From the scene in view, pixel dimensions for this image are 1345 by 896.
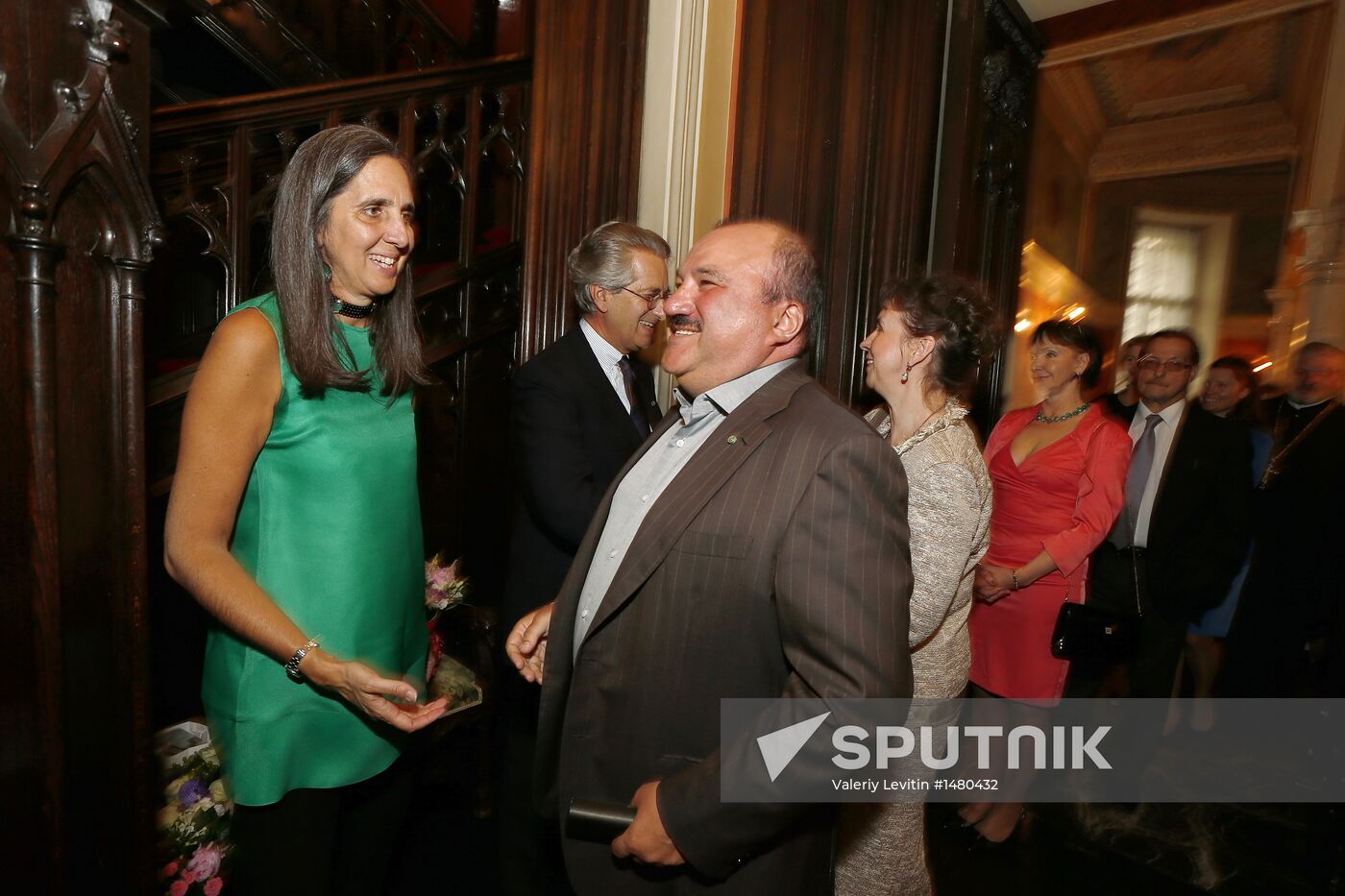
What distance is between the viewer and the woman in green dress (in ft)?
3.95

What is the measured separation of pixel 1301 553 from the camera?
8.96 feet

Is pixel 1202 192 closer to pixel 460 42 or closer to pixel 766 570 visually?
pixel 766 570

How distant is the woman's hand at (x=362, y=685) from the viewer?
120 cm

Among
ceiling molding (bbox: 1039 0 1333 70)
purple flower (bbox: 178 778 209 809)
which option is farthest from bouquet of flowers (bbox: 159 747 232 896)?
ceiling molding (bbox: 1039 0 1333 70)

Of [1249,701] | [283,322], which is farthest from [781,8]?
[1249,701]

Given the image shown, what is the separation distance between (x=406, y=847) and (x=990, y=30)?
363 centimetres

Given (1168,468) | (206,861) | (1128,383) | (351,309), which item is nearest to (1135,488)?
(1168,468)

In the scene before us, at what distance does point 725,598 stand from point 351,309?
2.99 feet

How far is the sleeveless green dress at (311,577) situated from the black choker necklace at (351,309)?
0.03 metres

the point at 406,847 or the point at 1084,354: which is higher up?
the point at 1084,354

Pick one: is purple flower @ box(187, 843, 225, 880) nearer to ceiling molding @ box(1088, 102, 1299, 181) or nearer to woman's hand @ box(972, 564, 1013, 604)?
woman's hand @ box(972, 564, 1013, 604)

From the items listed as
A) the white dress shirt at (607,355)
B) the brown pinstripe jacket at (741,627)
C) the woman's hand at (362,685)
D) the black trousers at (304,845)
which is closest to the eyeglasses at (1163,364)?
the white dress shirt at (607,355)

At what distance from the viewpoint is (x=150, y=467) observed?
2244mm

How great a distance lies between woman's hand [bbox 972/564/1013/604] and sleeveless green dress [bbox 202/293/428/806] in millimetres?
2173
